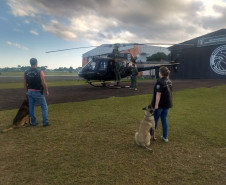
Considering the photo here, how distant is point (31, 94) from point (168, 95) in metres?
4.26

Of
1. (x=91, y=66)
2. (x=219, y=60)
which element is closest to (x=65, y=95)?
(x=91, y=66)

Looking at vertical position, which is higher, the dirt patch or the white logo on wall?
the white logo on wall

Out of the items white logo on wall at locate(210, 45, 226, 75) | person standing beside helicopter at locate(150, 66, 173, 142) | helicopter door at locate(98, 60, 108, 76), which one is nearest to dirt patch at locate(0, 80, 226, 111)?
helicopter door at locate(98, 60, 108, 76)

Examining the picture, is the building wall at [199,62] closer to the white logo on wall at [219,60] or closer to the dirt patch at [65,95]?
the white logo on wall at [219,60]

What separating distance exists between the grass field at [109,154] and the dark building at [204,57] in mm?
23581

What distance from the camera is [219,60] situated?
2894 centimetres

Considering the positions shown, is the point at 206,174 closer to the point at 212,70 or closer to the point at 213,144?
the point at 213,144

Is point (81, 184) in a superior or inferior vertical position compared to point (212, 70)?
inferior

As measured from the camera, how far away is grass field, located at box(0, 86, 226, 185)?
314cm

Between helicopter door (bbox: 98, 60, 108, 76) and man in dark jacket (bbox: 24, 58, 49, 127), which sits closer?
man in dark jacket (bbox: 24, 58, 49, 127)

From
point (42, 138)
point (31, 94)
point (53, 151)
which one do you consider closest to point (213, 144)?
point (53, 151)

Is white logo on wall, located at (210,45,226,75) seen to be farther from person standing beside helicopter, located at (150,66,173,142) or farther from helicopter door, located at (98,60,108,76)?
person standing beside helicopter, located at (150,66,173,142)

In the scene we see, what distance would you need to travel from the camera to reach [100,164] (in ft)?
11.7

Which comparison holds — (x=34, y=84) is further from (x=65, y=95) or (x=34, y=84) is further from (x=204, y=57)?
(x=204, y=57)
